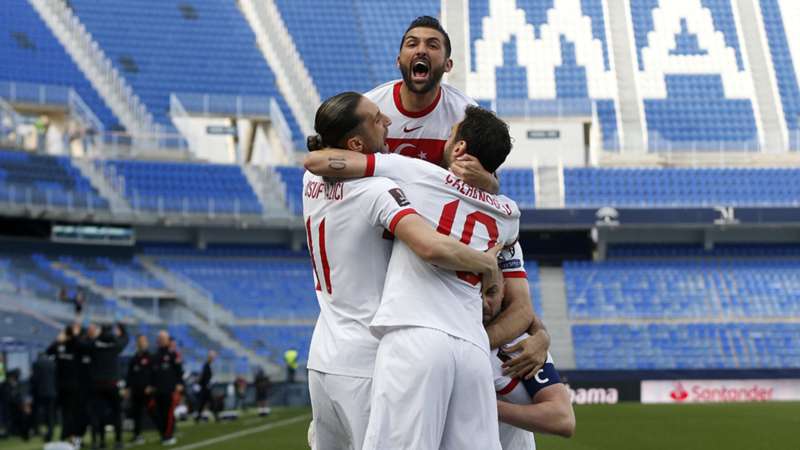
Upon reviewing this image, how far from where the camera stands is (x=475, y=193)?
4977 mm

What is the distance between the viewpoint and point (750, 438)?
48.5ft

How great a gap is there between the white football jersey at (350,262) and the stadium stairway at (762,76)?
3557 centimetres

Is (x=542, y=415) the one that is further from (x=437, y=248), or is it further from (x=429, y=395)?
(x=437, y=248)

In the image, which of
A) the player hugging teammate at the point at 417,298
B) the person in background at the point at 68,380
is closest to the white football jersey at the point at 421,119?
the player hugging teammate at the point at 417,298

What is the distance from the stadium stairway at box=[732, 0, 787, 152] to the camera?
38.5m

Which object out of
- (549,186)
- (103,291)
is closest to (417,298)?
(103,291)

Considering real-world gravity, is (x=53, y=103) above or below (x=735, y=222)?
above

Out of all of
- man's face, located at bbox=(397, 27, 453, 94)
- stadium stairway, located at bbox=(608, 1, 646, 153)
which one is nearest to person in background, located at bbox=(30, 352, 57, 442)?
man's face, located at bbox=(397, 27, 453, 94)

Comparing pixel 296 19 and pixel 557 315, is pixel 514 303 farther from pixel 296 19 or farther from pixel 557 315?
pixel 296 19

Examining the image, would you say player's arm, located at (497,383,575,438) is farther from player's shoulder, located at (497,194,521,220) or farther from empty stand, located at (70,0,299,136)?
empty stand, located at (70,0,299,136)

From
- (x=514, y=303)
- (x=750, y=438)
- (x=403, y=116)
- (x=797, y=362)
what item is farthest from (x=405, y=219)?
(x=797, y=362)

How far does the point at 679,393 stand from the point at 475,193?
87.7 feet

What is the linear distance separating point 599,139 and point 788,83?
8070 millimetres

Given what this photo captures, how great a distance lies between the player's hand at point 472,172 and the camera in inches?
196
